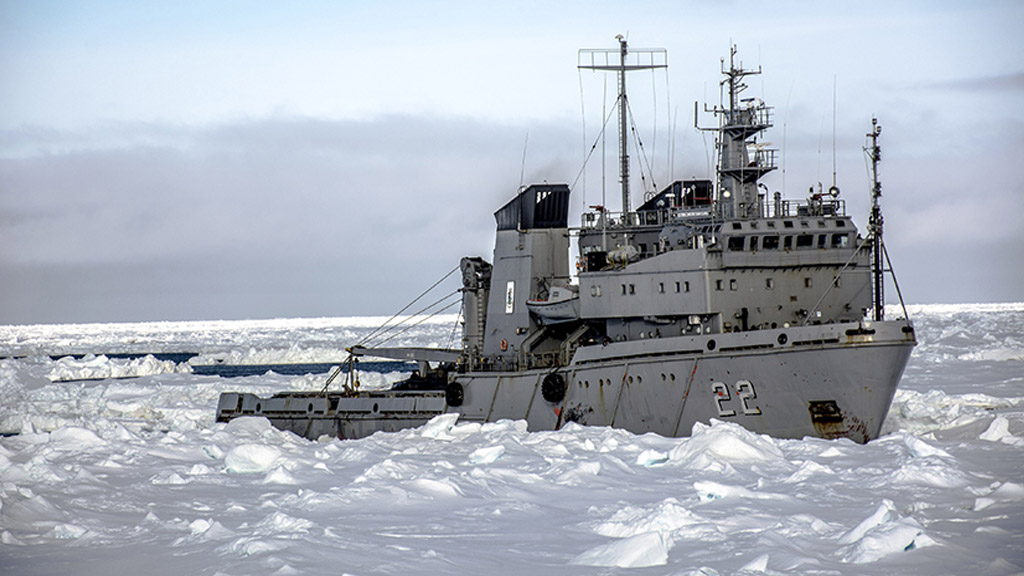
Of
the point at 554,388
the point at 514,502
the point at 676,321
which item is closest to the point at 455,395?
the point at 554,388

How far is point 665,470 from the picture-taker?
2214 cm

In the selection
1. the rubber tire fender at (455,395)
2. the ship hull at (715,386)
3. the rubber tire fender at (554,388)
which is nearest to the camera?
the ship hull at (715,386)

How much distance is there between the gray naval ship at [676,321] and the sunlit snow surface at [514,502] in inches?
53.9

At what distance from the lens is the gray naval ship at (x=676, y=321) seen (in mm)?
24797

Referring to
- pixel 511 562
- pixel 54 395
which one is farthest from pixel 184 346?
pixel 511 562

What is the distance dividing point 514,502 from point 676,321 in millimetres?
10473

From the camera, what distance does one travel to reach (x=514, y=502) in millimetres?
19281

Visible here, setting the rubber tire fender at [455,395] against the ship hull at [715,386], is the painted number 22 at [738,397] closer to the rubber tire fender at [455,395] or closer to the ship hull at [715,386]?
the ship hull at [715,386]

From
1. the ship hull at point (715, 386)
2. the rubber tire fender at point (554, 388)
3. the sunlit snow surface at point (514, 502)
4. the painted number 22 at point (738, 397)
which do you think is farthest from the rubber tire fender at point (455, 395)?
the painted number 22 at point (738, 397)

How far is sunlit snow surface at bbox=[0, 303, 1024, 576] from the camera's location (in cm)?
1452

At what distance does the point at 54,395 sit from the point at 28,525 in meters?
36.7

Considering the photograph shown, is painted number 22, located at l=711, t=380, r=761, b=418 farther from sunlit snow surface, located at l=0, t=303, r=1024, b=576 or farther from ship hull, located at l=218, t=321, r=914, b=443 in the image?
sunlit snow surface, located at l=0, t=303, r=1024, b=576

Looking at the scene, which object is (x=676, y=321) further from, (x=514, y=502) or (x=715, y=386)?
(x=514, y=502)

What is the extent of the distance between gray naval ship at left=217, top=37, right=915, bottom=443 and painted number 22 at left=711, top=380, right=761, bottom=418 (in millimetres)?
27
